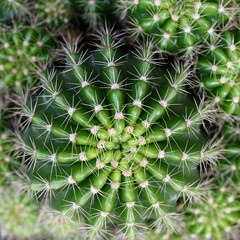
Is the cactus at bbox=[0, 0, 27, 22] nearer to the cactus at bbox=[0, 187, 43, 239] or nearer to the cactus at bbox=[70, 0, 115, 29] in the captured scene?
the cactus at bbox=[70, 0, 115, 29]

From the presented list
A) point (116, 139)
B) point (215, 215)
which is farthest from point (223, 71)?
point (215, 215)

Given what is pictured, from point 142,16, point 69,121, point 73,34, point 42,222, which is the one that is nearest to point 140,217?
point 69,121

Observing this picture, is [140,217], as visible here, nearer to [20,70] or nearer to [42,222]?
[42,222]

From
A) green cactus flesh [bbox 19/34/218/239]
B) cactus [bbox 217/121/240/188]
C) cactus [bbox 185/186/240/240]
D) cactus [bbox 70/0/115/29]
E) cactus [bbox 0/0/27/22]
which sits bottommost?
cactus [bbox 185/186/240/240]

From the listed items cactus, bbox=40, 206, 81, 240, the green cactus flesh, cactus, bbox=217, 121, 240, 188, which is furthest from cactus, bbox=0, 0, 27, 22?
cactus, bbox=217, 121, 240, 188

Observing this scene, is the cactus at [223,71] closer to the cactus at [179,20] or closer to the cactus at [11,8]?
the cactus at [179,20]
